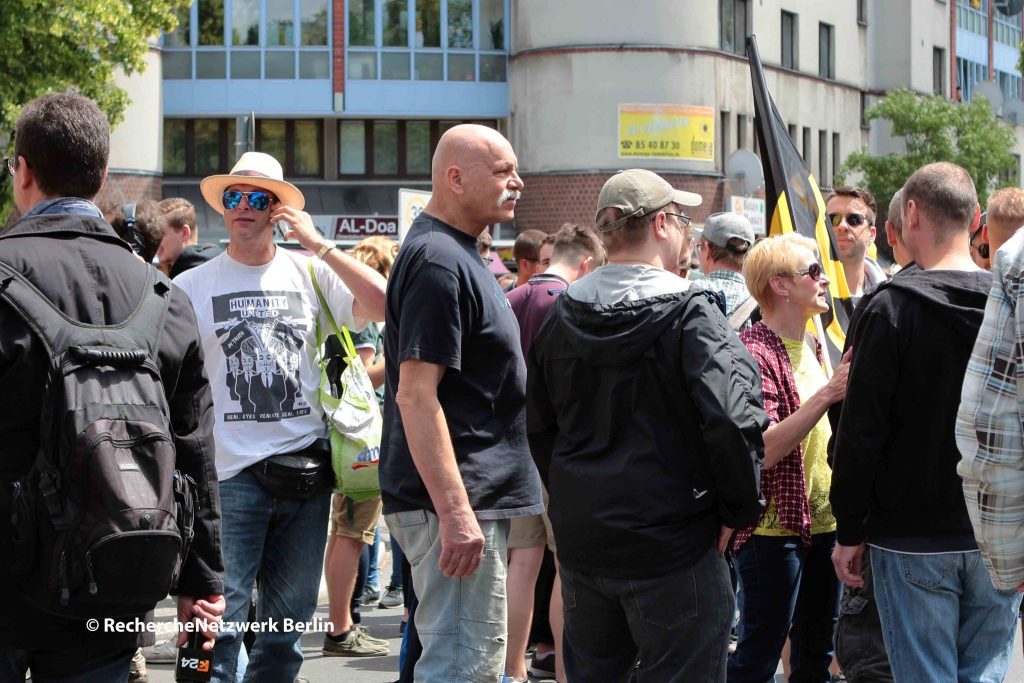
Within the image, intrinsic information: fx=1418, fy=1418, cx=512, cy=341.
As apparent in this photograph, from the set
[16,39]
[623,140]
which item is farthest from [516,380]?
[623,140]

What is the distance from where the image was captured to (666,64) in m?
38.4

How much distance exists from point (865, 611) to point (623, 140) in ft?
111

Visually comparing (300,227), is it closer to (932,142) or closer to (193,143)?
(193,143)

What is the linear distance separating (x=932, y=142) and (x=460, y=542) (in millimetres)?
40456

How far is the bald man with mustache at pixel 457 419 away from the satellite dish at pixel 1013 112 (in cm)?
5262

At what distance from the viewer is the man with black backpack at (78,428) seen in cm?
326

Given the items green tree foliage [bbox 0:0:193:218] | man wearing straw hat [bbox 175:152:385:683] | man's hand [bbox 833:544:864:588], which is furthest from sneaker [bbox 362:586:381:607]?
green tree foliage [bbox 0:0:193:218]

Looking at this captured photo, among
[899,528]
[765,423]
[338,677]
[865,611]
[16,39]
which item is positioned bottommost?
[338,677]

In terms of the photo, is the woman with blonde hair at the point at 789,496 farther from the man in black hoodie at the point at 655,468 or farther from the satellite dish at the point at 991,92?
the satellite dish at the point at 991,92

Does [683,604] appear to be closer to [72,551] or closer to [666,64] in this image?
[72,551]

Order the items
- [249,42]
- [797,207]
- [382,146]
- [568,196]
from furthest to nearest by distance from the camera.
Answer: [382,146] < [249,42] < [568,196] < [797,207]

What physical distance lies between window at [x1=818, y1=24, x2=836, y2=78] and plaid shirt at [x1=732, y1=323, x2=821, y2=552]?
138 ft

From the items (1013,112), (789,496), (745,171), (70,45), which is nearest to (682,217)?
(789,496)

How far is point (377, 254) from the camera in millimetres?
7656
